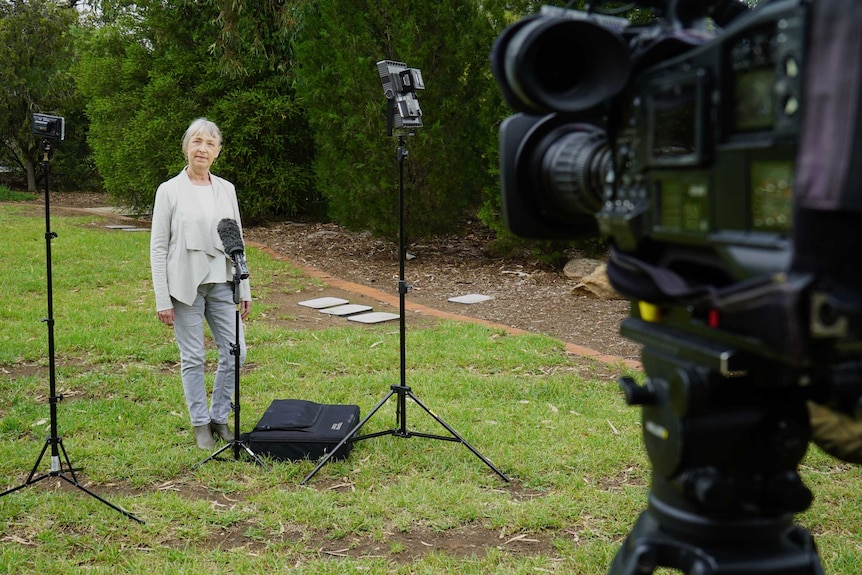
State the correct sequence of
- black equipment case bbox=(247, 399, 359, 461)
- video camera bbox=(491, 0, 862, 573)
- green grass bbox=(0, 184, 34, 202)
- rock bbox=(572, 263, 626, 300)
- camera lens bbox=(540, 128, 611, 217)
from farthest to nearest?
green grass bbox=(0, 184, 34, 202) < rock bbox=(572, 263, 626, 300) < black equipment case bbox=(247, 399, 359, 461) < camera lens bbox=(540, 128, 611, 217) < video camera bbox=(491, 0, 862, 573)

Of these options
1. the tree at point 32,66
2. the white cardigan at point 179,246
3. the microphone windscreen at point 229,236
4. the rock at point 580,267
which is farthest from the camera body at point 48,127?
the tree at point 32,66

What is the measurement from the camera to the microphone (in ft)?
13.5

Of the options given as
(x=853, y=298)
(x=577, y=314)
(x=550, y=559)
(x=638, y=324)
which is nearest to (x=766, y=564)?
(x=638, y=324)

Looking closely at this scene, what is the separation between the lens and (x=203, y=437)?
4496 mm

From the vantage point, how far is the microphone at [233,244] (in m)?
4.11

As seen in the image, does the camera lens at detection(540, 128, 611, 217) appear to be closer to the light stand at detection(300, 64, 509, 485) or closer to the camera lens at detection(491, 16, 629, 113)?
the camera lens at detection(491, 16, 629, 113)

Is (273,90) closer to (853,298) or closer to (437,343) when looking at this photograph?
(437,343)

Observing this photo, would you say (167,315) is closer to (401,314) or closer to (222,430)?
(222,430)

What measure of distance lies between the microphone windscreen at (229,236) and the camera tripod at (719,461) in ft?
9.64

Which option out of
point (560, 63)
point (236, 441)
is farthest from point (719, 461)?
point (236, 441)

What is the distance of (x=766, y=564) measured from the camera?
144 centimetres

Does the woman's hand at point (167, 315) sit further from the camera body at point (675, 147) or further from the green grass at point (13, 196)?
the green grass at point (13, 196)

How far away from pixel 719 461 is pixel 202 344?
357cm

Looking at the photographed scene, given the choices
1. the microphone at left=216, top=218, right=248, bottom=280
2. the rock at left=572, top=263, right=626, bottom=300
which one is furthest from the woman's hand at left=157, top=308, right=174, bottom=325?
the rock at left=572, top=263, right=626, bottom=300
